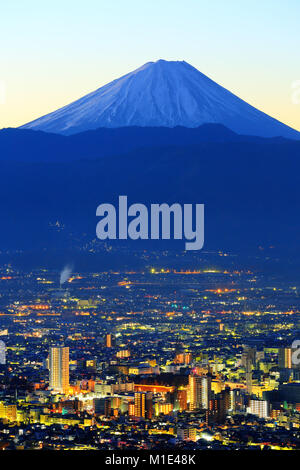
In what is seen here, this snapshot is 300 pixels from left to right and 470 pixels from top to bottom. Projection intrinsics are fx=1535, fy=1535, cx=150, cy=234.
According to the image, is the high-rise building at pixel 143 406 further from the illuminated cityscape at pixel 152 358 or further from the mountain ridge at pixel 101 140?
the mountain ridge at pixel 101 140

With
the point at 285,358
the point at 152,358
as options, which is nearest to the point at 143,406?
the point at 285,358

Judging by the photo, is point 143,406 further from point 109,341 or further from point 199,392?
point 109,341

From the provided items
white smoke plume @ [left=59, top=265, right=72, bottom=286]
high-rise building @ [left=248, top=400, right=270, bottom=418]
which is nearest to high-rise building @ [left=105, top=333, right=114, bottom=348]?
high-rise building @ [left=248, top=400, right=270, bottom=418]

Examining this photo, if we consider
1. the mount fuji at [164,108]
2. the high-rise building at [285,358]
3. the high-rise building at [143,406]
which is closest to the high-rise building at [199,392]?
the high-rise building at [143,406]

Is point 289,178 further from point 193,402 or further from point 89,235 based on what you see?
point 193,402

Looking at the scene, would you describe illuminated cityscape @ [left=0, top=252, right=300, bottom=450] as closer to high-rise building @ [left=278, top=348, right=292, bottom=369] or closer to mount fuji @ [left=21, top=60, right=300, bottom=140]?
high-rise building @ [left=278, top=348, right=292, bottom=369]
